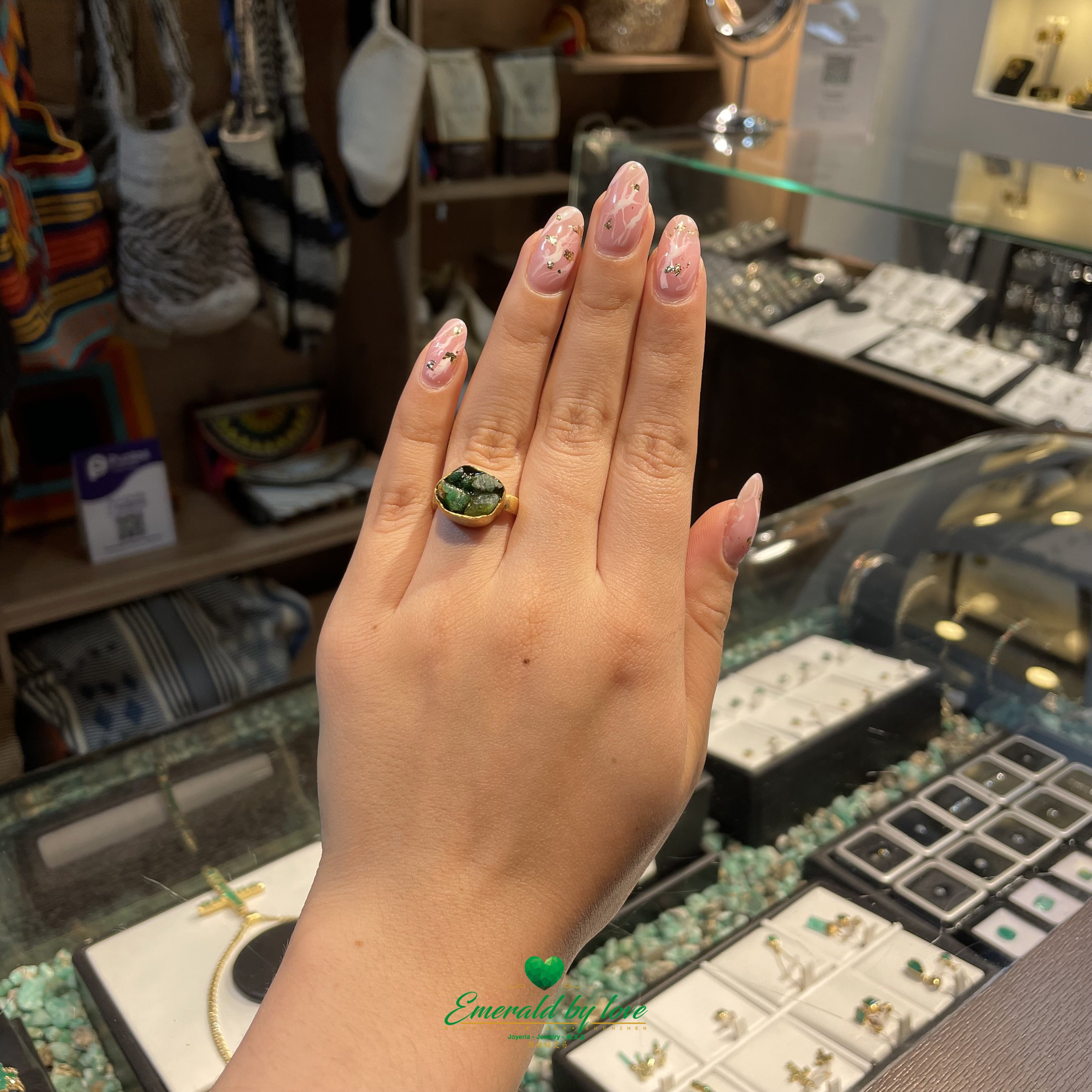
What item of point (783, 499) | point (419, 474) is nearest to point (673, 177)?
point (783, 499)

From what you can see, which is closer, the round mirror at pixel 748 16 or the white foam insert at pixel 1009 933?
the white foam insert at pixel 1009 933

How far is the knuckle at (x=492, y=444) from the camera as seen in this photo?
62 centimetres

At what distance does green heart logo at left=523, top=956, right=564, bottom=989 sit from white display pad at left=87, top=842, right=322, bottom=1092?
15cm

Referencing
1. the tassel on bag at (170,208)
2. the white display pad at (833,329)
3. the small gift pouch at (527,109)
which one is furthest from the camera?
the small gift pouch at (527,109)

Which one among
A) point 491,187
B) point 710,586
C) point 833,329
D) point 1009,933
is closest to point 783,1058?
point 1009,933

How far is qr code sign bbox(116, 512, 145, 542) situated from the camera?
5.88ft

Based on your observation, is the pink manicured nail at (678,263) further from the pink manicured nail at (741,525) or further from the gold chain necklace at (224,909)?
the gold chain necklace at (224,909)

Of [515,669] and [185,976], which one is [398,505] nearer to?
[515,669]

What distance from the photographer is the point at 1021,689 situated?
0.94 meters

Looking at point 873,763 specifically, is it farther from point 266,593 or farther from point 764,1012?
point 266,593

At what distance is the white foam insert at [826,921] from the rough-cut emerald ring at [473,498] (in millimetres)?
383

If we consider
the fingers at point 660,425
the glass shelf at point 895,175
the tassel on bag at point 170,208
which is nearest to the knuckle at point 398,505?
the fingers at point 660,425

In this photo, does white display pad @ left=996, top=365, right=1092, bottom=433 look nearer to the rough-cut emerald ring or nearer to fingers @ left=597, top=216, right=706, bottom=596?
fingers @ left=597, top=216, right=706, bottom=596

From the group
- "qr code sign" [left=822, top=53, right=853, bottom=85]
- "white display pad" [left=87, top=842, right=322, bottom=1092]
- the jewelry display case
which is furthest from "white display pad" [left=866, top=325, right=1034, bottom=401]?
"white display pad" [left=87, top=842, right=322, bottom=1092]
